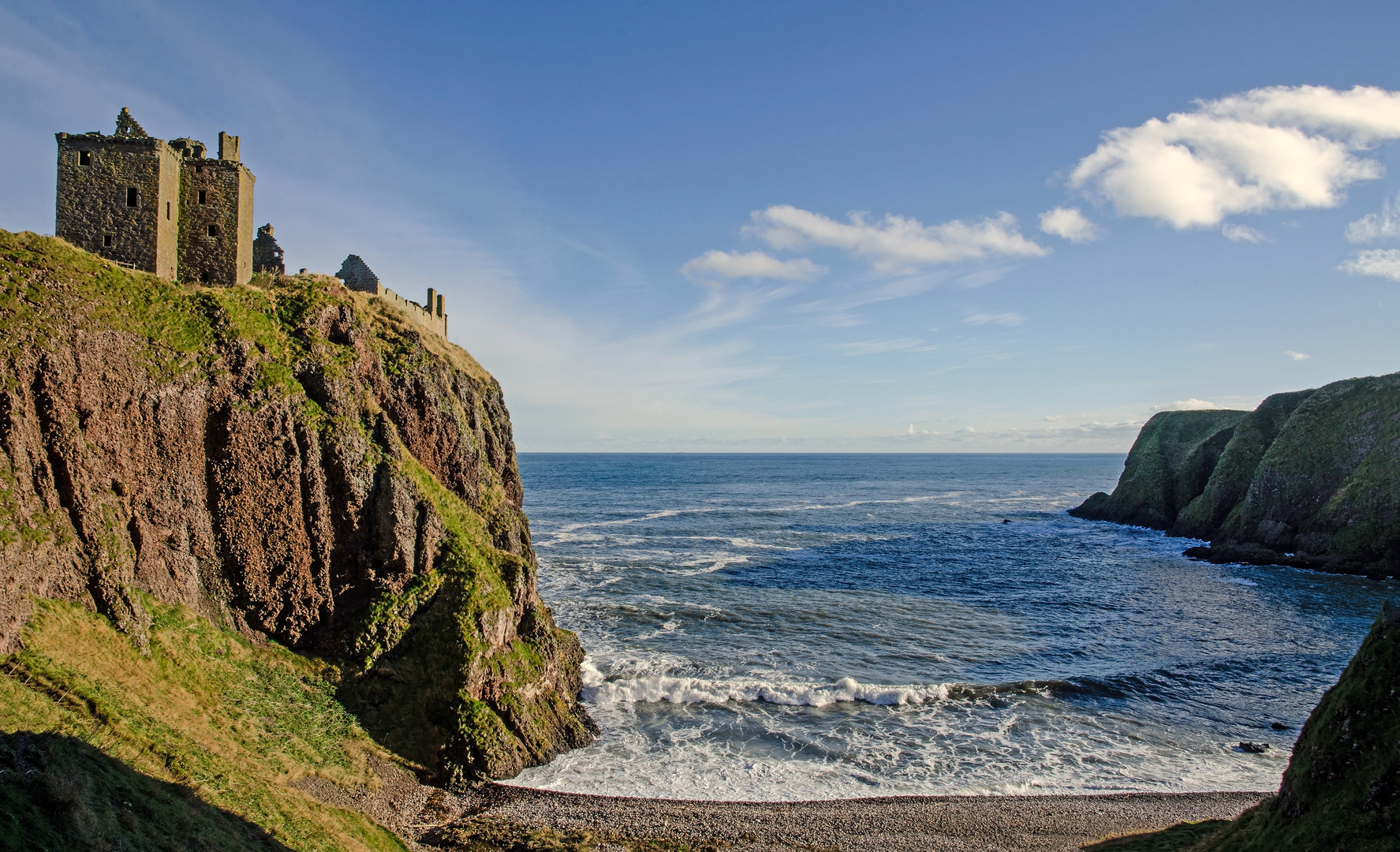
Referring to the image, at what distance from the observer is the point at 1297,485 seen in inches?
2675

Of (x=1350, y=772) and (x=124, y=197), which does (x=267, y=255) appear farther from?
(x=1350, y=772)

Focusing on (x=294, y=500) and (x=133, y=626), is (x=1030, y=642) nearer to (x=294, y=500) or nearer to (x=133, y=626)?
(x=294, y=500)

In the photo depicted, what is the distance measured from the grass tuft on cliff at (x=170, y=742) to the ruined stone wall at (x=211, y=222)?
16.3 metres

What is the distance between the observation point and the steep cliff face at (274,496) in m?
18.3

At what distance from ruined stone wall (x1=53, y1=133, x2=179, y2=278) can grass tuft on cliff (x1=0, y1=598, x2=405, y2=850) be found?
1586cm

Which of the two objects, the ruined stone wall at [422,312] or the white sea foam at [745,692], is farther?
the ruined stone wall at [422,312]

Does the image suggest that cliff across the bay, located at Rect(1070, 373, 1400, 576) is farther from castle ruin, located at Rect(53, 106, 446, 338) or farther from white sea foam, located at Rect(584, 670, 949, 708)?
castle ruin, located at Rect(53, 106, 446, 338)

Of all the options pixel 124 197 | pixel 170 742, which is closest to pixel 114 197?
pixel 124 197

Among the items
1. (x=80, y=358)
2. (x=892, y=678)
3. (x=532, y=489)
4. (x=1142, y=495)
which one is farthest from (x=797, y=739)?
(x=532, y=489)

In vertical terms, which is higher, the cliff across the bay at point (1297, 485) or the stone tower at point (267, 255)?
the stone tower at point (267, 255)

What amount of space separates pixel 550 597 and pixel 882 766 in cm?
2593

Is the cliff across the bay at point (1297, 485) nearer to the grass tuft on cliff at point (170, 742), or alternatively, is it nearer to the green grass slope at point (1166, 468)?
the green grass slope at point (1166, 468)

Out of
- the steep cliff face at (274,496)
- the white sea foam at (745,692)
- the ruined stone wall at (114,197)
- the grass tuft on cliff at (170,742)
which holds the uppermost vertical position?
the ruined stone wall at (114,197)

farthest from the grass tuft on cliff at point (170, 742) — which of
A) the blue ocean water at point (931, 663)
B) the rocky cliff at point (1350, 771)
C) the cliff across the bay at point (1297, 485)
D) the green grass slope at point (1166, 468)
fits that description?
the green grass slope at point (1166, 468)
